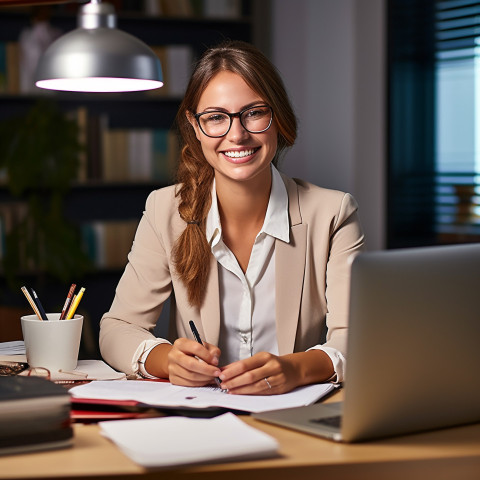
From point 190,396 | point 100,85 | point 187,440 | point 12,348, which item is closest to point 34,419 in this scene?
point 187,440

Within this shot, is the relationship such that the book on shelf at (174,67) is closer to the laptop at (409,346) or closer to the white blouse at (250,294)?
the white blouse at (250,294)

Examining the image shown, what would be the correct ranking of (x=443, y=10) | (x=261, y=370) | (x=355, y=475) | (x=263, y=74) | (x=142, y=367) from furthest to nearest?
(x=443, y=10) < (x=263, y=74) < (x=142, y=367) < (x=261, y=370) < (x=355, y=475)

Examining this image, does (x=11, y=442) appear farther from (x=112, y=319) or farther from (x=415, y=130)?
(x=415, y=130)

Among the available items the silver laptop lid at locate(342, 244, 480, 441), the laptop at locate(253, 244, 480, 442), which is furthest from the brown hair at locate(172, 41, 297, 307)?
the silver laptop lid at locate(342, 244, 480, 441)

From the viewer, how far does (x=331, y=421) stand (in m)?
1.22

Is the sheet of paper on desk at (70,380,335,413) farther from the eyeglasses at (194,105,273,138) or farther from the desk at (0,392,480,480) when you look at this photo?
the eyeglasses at (194,105,273,138)

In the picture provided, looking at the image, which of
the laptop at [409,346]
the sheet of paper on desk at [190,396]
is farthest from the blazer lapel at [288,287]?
the laptop at [409,346]

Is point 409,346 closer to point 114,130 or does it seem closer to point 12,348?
point 12,348

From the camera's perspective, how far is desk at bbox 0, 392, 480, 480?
3.38 feet

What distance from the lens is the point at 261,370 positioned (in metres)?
1.43

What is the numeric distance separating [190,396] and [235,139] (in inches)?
26.3

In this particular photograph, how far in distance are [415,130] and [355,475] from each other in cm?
336

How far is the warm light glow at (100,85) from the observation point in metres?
2.06

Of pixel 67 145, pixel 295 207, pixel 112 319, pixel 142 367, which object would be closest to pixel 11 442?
pixel 142 367
